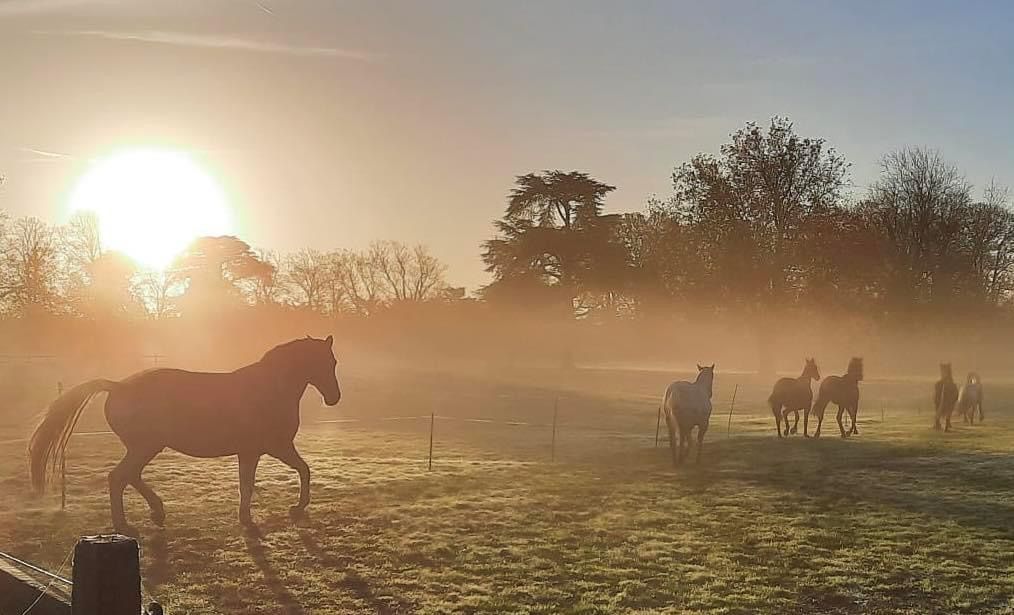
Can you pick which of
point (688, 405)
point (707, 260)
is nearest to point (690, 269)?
point (707, 260)

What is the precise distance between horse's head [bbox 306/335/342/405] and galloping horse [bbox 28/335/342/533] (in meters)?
0.01

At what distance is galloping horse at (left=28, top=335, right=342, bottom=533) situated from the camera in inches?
363

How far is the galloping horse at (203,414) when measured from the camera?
9.22m

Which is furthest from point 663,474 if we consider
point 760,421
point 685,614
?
point 760,421

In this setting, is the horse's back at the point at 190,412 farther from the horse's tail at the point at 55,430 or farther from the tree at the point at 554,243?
the tree at the point at 554,243

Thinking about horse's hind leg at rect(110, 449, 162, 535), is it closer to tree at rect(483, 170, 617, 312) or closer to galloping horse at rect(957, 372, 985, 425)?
galloping horse at rect(957, 372, 985, 425)

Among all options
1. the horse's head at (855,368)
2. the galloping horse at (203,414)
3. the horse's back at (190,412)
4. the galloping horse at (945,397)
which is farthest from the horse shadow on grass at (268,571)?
the galloping horse at (945,397)

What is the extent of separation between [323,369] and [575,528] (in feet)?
11.9

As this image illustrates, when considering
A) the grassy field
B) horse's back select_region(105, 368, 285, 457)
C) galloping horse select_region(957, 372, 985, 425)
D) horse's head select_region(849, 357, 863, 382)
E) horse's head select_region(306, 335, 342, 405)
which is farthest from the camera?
galloping horse select_region(957, 372, 985, 425)

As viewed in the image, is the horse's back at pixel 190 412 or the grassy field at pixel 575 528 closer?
the grassy field at pixel 575 528

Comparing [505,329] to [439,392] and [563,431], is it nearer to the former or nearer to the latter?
[439,392]

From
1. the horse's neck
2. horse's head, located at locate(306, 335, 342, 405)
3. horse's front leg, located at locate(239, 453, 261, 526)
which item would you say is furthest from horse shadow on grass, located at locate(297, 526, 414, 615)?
horse's head, located at locate(306, 335, 342, 405)

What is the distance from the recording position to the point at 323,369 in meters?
10.9

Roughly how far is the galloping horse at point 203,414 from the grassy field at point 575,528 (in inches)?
26.9
